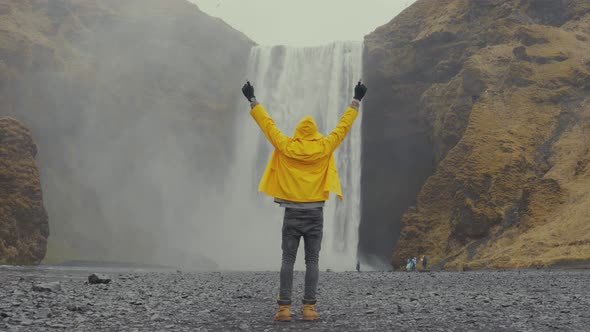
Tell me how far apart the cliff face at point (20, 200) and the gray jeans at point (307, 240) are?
30.9 m

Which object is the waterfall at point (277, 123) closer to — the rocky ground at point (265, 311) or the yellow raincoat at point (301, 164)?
the rocky ground at point (265, 311)

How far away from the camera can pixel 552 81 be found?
3875 centimetres

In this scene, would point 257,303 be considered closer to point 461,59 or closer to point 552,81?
point 552,81

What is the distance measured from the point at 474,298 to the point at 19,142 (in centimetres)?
3421

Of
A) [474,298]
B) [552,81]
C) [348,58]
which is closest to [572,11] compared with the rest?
[552,81]

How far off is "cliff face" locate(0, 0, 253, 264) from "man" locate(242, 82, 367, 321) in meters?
40.5

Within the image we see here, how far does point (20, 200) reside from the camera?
3616 cm

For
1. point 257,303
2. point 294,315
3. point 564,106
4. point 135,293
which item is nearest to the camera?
point 294,315

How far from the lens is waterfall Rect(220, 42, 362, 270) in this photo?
48.8 meters

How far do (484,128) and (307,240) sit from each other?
3214cm

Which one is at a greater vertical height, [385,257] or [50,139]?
[50,139]

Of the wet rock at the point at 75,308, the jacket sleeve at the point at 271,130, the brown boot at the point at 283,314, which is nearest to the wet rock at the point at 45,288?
the wet rock at the point at 75,308

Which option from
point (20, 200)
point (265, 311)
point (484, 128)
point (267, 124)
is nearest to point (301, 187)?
point (267, 124)

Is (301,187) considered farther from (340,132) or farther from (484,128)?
(484,128)
